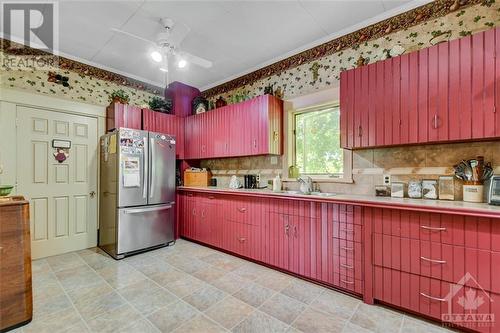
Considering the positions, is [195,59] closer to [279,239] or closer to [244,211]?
[244,211]

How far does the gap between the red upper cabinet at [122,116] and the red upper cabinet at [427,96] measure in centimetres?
320

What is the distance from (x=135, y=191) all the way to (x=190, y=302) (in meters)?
1.87

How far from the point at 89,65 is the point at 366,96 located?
411cm

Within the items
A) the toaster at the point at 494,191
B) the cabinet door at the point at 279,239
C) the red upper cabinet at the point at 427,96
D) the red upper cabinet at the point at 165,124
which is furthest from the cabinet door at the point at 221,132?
the toaster at the point at 494,191

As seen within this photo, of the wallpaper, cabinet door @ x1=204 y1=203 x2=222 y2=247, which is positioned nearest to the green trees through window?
cabinet door @ x1=204 y1=203 x2=222 y2=247

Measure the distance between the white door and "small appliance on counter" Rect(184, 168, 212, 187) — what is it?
147 cm

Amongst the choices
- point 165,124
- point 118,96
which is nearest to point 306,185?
point 165,124

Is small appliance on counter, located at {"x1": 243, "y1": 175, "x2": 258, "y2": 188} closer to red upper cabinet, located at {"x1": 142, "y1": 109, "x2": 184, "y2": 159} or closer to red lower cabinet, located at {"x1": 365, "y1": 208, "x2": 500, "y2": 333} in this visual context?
red upper cabinet, located at {"x1": 142, "y1": 109, "x2": 184, "y2": 159}

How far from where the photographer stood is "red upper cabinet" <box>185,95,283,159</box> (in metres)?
3.30

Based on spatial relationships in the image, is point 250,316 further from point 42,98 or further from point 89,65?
point 89,65

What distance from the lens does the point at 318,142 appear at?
128 inches

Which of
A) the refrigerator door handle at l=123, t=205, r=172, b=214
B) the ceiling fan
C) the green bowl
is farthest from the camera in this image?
the refrigerator door handle at l=123, t=205, r=172, b=214

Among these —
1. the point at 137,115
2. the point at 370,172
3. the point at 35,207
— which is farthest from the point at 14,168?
the point at 370,172

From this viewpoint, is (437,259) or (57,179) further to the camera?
(57,179)
